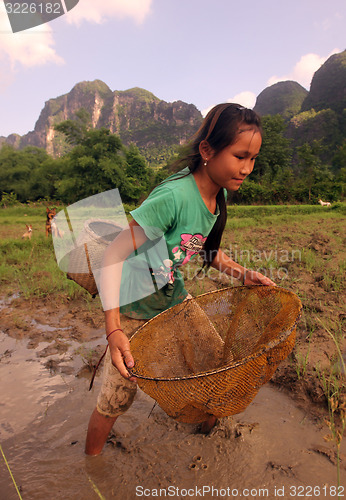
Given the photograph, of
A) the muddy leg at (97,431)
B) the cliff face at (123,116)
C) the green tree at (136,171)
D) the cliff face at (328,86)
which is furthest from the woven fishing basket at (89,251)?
Result: the cliff face at (123,116)

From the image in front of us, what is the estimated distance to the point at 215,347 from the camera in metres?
1.54

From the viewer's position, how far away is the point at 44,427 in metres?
1.67

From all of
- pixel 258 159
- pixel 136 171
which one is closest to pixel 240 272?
pixel 258 159

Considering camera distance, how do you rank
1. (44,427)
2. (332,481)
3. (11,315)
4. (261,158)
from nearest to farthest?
(332,481) < (44,427) < (11,315) < (261,158)

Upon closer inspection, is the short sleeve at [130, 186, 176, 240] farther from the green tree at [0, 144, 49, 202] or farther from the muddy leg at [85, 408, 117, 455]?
the green tree at [0, 144, 49, 202]

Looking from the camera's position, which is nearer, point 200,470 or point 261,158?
point 200,470

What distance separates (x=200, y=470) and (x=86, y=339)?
62.4 inches

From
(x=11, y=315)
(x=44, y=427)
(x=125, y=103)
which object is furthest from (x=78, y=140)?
(x=125, y=103)

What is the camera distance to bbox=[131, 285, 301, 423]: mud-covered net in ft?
2.95

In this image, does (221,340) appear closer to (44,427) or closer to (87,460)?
(87,460)

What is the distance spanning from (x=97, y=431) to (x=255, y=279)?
97 cm

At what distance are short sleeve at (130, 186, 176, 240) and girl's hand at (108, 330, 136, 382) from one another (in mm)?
356

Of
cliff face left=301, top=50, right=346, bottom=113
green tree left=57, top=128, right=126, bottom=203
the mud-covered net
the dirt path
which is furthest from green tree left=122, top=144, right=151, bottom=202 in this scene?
cliff face left=301, top=50, right=346, bottom=113

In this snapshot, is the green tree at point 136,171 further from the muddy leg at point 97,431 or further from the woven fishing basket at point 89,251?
the muddy leg at point 97,431
